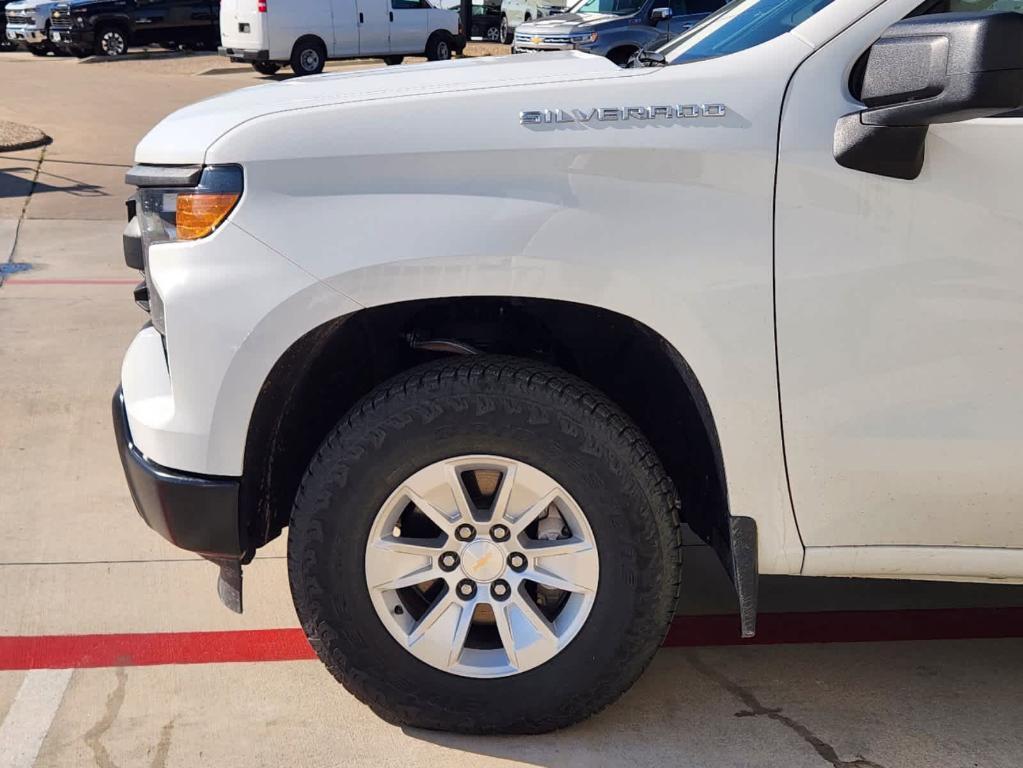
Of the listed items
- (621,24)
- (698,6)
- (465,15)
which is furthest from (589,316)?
(465,15)

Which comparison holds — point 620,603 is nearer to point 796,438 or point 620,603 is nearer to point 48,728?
point 796,438

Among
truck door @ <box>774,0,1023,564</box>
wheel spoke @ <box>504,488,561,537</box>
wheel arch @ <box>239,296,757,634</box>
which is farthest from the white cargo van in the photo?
truck door @ <box>774,0,1023,564</box>

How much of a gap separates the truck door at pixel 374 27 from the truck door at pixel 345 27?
12 cm

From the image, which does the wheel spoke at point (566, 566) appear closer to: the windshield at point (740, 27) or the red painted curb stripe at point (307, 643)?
the red painted curb stripe at point (307, 643)

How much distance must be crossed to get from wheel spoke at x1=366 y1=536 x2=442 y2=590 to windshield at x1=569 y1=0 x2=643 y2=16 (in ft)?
56.9

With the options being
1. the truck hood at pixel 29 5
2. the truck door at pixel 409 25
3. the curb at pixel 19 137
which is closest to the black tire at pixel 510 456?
the curb at pixel 19 137

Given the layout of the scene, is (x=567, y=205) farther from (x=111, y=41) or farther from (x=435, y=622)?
(x=111, y=41)

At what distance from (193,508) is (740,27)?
1.73 meters

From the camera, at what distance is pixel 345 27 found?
23.8 meters

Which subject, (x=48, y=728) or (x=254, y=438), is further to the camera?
(x=48, y=728)

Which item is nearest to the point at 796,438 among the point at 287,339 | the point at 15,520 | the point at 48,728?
the point at 287,339

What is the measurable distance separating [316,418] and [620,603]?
93 centimetres

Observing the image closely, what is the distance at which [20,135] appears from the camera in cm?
1323

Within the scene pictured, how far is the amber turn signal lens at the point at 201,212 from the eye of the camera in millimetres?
2707
